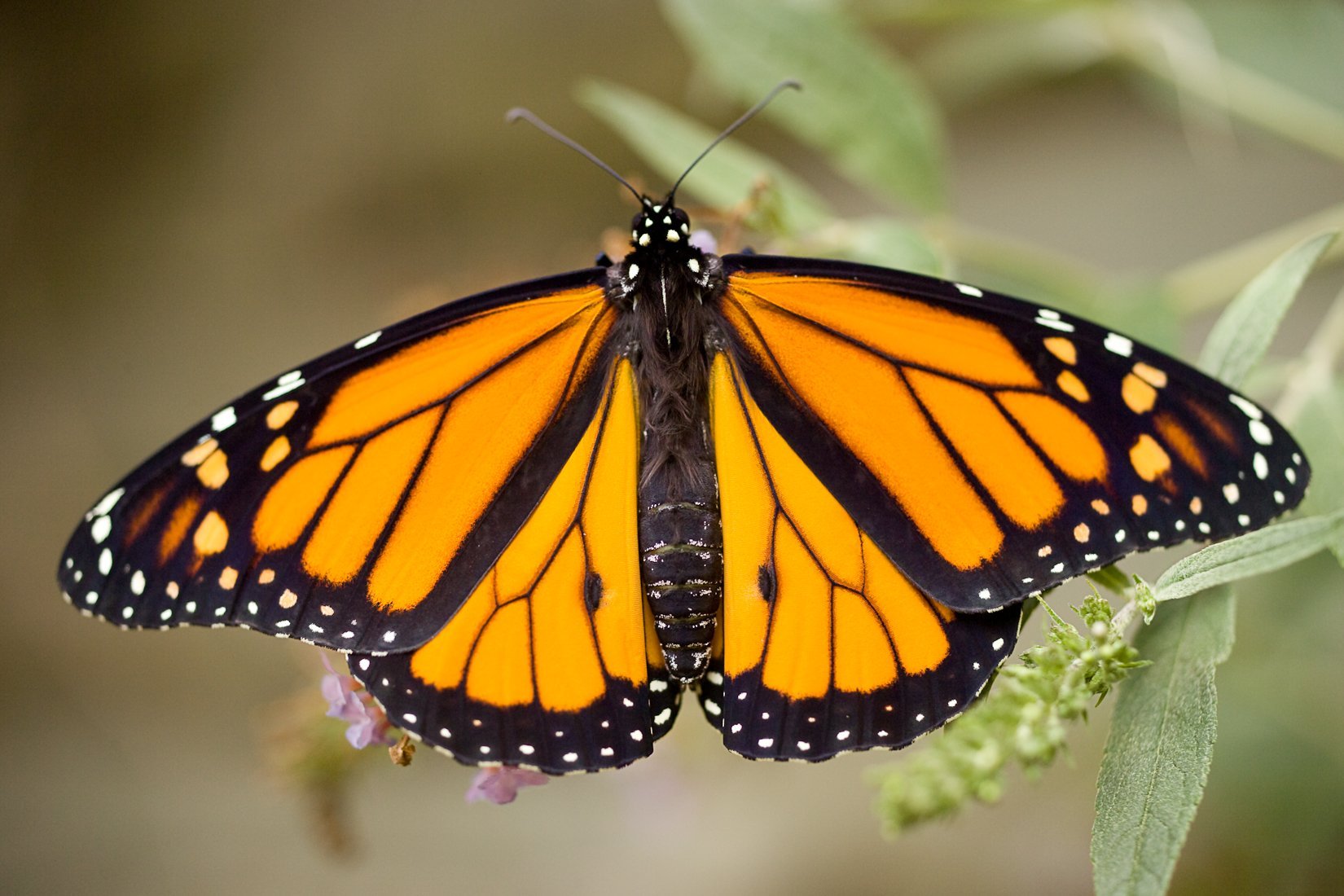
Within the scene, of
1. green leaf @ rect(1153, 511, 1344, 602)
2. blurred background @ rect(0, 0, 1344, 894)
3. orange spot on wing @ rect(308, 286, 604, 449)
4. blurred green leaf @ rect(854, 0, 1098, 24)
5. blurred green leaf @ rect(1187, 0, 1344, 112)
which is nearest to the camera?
green leaf @ rect(1153, 511, 1344, 602)

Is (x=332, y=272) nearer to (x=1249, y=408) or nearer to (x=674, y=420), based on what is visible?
(x=674, y=420)

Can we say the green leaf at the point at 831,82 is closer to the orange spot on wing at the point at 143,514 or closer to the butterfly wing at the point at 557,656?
the butterfly wing at the point at 557,656

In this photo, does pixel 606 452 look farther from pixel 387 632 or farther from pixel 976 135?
pixel 976 135

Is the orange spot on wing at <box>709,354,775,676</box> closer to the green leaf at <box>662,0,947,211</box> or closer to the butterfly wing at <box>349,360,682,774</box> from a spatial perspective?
the butterfly wing at <box>349,360,682,774</box>

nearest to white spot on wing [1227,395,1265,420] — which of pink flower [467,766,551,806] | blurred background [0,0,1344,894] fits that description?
pink flower [467,766,551,806]

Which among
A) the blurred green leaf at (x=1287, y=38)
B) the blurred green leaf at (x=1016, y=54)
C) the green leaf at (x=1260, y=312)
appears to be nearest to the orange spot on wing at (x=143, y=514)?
the green leaf at (x=1260, y=312)

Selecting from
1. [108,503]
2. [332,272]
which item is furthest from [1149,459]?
[332,272]
